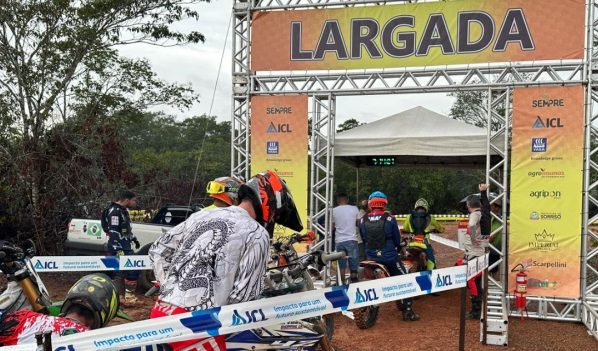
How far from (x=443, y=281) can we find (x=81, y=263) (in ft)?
14.8

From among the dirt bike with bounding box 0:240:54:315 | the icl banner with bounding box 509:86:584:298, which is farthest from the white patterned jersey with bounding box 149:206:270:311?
the icl banner with bounding box 509:86:584:298

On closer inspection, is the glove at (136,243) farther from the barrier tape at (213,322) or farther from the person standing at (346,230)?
the barrier tape at (213,322)

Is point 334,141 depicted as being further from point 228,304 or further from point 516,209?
point 228,304

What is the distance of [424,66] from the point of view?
8.74 m

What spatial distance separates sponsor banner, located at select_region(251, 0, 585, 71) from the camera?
8172 mm

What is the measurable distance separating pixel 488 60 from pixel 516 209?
238 centimetres

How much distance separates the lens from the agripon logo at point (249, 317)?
2695 millimetres

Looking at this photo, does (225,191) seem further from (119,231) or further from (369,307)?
(119,231)

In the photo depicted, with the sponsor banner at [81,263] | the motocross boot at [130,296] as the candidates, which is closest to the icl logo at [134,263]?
the sponsor banner at [81,263]

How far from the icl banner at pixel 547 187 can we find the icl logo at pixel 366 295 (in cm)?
512

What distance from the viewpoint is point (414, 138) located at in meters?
8.92

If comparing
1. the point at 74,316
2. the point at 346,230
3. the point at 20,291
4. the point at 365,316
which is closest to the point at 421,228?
the point at 346,230

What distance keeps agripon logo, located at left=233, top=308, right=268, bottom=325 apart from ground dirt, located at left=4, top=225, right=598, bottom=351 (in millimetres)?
3956

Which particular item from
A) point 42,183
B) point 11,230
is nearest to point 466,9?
point 42,183
